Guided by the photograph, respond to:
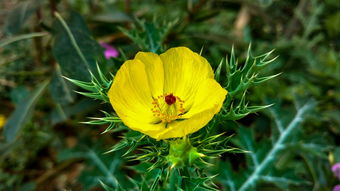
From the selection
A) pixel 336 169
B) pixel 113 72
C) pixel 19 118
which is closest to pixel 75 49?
pixel 113 72

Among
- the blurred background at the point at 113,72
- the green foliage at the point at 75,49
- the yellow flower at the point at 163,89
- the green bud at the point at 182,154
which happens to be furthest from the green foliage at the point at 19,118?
the green bud at the point at 182,154

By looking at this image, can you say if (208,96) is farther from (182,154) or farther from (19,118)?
(19,118)

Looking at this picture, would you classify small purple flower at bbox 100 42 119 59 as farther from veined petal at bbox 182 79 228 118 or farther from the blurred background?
veined petal at bbox 182 79 228 118

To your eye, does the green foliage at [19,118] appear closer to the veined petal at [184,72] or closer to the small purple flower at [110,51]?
the small purple flower at [110,51]

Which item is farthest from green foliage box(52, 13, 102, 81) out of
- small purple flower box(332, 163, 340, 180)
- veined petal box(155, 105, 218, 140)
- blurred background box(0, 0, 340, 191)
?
small purple flower box(332, 163, 340, 180)

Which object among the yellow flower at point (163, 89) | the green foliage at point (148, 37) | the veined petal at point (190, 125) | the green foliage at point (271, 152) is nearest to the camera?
the veined petal at point (190, 125)

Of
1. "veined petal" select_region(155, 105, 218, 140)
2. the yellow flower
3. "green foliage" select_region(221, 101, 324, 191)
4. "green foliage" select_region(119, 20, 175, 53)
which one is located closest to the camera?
"veined petal" select_region(155, 105, 218, 140)

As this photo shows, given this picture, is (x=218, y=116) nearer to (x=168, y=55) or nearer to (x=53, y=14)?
(x=168, y=55)
